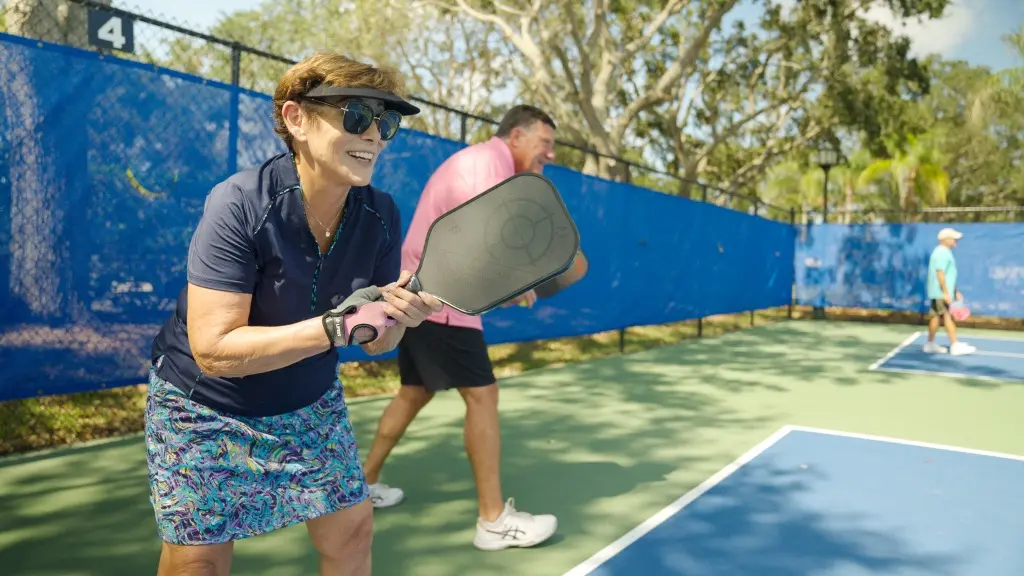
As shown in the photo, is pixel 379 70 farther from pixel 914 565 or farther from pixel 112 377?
pixel 112 377

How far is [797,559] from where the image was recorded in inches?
136

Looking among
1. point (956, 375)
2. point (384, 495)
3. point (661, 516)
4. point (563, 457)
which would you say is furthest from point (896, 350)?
point (384, 495)

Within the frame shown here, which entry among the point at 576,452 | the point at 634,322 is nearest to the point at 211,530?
the point at 576,452

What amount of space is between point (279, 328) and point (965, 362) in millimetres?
10904

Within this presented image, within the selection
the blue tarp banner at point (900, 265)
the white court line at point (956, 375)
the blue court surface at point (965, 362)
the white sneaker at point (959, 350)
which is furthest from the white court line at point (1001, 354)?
the blue tarp banner at point (900, 265)

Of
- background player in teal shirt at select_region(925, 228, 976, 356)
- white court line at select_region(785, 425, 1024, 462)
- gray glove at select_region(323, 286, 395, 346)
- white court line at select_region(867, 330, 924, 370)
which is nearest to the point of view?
gray glove at select_region(323, 286, 395, 346)

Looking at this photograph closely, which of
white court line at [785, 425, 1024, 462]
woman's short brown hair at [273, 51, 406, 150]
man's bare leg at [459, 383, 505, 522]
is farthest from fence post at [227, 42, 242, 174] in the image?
white court line at [785, 425, 1024, 462]

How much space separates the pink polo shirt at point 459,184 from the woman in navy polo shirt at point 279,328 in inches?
55.2

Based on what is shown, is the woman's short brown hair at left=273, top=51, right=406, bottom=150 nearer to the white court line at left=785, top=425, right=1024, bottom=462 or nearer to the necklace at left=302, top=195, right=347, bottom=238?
the necklace at left=302, top=195, right=347, bottom=238

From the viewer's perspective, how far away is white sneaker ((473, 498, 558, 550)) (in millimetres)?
3520

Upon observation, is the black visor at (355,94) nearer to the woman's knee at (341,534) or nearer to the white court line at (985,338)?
the woman's knee at (341,534)

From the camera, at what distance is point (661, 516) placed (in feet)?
13.0

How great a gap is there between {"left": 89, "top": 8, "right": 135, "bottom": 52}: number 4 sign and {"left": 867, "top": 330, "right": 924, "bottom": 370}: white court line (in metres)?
8.74

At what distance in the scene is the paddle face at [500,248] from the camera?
175cm
